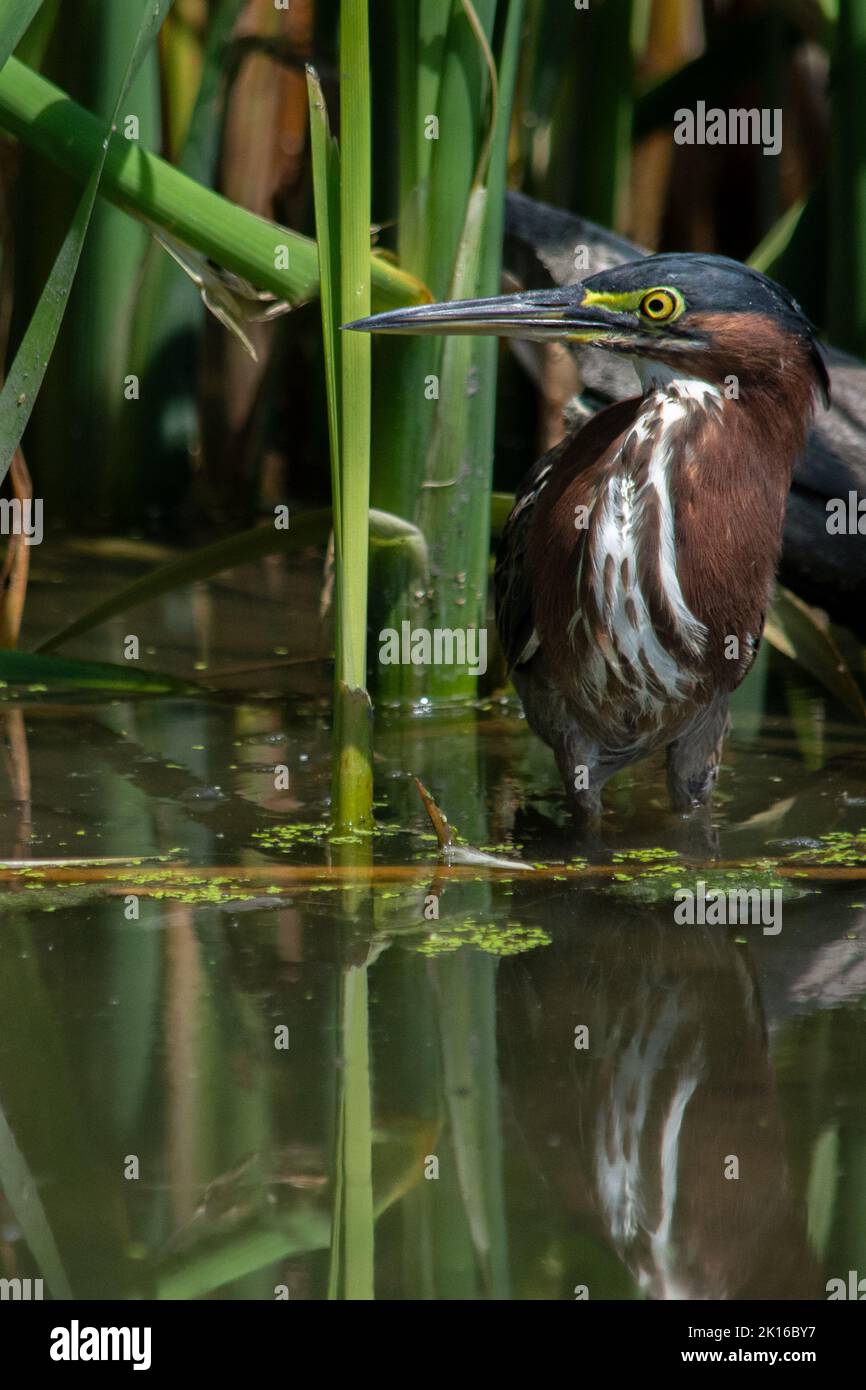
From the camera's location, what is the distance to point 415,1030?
3.04 metres

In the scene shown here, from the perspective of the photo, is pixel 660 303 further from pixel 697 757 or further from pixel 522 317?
pixel 697 757

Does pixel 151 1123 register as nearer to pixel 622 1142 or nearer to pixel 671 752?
pixel 622 1142

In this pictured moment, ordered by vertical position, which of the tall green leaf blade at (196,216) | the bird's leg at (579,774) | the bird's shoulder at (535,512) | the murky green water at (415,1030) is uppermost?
the tall green leaf blade at (196,216)

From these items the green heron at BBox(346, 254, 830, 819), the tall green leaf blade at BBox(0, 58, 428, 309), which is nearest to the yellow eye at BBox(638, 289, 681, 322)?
the green heron at BBox(346, 254, 830, 819)

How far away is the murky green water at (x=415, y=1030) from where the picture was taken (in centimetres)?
240

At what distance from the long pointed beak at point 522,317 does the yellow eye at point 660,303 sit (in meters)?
0.07

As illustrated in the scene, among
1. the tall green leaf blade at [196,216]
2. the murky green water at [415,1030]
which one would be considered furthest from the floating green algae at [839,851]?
the tall green leaf blade at [196,216]

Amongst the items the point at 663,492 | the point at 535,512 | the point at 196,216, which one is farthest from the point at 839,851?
the point at 196,216

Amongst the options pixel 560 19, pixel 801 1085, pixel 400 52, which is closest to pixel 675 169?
pixel 560 19

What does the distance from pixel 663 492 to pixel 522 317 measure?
485 millimetres

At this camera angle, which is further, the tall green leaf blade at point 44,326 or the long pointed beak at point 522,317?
the long pointed beak at point 522,317

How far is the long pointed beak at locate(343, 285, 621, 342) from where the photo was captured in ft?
12.3

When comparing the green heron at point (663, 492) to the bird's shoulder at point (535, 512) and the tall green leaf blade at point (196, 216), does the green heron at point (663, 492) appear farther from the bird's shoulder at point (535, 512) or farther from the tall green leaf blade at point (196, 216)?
the tall green leaf blade at point (196, 216)

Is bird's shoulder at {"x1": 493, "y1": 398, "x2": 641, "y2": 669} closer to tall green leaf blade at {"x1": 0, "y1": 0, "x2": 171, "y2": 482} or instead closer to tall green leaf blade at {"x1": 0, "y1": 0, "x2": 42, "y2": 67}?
tall green leaf blade at {"x1": 0, "y1": 0, "x2": 171, "y2": 482}
